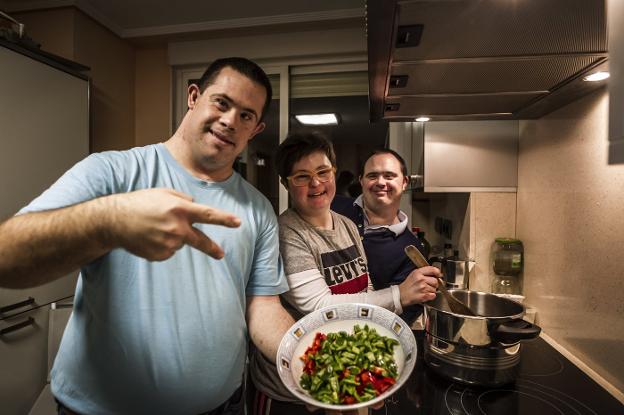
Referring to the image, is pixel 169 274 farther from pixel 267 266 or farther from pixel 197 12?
pixel 197 12

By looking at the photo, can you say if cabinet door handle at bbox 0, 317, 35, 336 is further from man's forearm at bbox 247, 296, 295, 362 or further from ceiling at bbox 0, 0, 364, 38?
ceiling at bbox 0, 0, 364, 38

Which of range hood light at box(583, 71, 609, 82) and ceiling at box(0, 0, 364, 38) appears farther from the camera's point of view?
ceiling at box(0, 0, 364, 38)

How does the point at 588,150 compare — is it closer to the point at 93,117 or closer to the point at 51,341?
the point at 51,341

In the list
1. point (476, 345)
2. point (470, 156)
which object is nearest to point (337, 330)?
point (476, 345)

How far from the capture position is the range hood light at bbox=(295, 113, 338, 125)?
9.82 ft

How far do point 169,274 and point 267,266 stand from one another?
27cm

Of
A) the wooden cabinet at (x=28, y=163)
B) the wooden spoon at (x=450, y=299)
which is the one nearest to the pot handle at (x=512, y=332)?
the wooden spoon at (x=450, y=299)

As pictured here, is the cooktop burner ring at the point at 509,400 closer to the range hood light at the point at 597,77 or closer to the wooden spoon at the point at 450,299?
the wooden spoon at the point at 450,299

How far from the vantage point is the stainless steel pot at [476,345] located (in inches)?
36.8

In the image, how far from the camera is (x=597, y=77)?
38.4 inches

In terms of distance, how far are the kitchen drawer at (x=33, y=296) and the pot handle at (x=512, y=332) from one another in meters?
1.63

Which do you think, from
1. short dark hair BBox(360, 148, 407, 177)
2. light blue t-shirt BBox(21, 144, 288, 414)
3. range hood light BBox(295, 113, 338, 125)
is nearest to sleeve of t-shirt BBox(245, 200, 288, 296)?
light blue t-shirt BBox(21, 144, 288, 414)

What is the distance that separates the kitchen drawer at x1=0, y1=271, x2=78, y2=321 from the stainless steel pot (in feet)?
→ 4.89

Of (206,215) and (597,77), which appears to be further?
(597,77)
